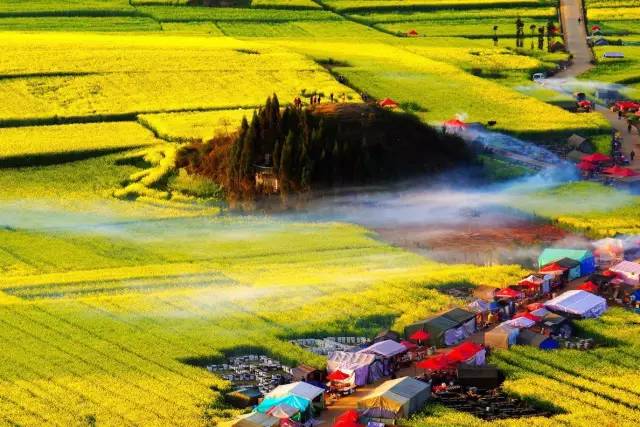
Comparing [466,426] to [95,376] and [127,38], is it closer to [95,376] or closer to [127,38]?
[95,376]

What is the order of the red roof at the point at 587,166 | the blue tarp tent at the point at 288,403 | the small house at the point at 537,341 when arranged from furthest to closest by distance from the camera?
the red roof at the point at 587,166, the small house at the point at 537,341, the blue tarp tent at the point at 288,403

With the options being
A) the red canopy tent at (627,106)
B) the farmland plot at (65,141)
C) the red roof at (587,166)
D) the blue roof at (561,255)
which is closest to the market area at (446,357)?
the blue roof at (561,255)

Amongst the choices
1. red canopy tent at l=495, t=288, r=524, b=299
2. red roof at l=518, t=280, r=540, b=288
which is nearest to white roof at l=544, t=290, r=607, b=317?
red canopy tent at l=495, t=288, r=524, b=299

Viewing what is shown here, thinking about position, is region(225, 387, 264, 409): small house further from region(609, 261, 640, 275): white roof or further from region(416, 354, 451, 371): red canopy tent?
region(609, 261, 640, 275): white roof

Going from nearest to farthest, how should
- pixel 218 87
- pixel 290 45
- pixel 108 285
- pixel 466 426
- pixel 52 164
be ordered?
pixel 466 426
pixel 108 285
pixel 52 164
pixel 218 87
pixel 290 45

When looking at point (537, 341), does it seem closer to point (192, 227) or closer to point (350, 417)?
point (350, 417)

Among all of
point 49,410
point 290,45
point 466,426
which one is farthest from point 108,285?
point 290,45

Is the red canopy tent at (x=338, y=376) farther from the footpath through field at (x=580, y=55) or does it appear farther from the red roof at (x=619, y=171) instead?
the footpath through field at (x=580, y=55)
